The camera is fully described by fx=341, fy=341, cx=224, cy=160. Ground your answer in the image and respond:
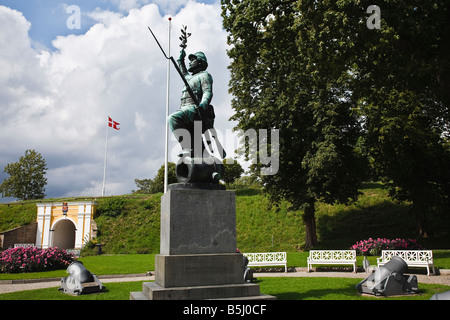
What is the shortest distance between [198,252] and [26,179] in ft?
185

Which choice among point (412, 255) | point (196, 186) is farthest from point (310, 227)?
point (196, 186)

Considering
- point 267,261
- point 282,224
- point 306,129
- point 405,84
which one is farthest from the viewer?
point 282,224

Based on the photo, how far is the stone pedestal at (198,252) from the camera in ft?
18.1

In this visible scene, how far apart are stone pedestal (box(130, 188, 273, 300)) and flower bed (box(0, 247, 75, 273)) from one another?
11.6 meters

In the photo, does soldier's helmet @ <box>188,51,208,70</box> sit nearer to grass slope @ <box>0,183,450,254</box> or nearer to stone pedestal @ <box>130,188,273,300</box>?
stone pedestal @ <box>130,188,273,300</box>

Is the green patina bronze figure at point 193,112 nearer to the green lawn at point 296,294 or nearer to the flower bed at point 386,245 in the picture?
the green lawn at point 296,294

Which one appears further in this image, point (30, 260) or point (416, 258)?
point (30, 260)

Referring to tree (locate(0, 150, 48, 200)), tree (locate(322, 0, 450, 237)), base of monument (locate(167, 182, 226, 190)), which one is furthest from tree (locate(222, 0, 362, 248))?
tree (locate(0, 150, 48, 200))

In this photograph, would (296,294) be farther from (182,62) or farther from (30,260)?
(30,260)

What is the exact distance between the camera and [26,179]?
53.3m

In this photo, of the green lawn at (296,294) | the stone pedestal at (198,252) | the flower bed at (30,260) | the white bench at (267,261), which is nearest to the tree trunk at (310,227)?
the white bench at (267,261)
